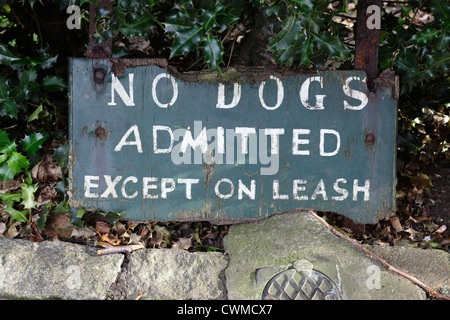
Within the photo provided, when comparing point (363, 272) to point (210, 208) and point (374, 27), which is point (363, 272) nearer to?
point (210, 208)

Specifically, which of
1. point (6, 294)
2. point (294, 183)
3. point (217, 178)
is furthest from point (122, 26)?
point (6, 294)

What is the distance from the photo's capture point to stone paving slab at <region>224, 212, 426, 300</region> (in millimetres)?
2176

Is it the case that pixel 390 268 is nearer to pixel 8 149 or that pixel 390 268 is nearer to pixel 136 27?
pixel 136 27

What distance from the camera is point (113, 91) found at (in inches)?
93.6

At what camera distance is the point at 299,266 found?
2.25 meters

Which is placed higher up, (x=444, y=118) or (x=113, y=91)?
(x=113, y=91)

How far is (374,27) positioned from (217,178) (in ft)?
3.57

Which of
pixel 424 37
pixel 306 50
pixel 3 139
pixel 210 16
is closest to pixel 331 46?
pixel 306 50

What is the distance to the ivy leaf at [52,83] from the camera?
269cm

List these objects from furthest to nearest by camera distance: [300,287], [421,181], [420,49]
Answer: [421,181] → [420,49] → [300,287]

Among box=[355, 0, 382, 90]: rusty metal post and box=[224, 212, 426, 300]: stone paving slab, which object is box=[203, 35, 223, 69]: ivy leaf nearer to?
box=[355, 0, 382, 90]: rusty metal post

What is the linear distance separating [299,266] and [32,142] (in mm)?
1564

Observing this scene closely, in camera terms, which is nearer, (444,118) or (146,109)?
(146,109)

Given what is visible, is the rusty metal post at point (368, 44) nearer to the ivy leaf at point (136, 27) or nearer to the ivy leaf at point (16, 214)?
the ivy leaf at point (136, 27)
